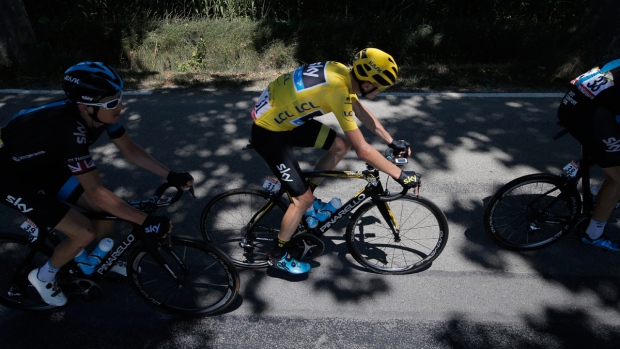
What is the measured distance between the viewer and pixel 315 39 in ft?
28.9

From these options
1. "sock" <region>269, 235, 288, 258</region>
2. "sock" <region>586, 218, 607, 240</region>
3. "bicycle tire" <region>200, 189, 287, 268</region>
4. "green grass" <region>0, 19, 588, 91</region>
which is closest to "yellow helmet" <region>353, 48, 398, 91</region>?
"bicycle tire" <region>200, 189, 287, 268</region>

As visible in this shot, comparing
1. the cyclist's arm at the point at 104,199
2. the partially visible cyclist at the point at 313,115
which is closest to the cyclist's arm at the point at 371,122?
the partially visible cyclist at the point at 313,115

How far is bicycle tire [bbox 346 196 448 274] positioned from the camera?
12.3ft

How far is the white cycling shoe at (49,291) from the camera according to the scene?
10.6ft

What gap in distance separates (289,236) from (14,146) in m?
2.03

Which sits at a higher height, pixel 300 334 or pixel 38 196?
pixel 38 196

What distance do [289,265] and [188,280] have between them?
857 millimetres

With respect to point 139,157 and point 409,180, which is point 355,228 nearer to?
point 409,180

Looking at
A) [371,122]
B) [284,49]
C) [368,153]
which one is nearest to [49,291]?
[368,153]

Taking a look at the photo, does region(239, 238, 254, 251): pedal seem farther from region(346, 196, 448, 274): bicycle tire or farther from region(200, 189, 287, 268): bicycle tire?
region(346, 196, 448, 274): bicycle tire

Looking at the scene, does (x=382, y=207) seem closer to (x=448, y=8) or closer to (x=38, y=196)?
(x=38, y=196)

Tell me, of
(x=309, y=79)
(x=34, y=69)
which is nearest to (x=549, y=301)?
(x=309, y=79)

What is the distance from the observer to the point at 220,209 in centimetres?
430

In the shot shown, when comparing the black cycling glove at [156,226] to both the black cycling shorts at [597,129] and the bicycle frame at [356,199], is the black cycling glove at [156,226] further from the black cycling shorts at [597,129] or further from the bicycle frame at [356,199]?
the black cycling shorts at [597,129]
